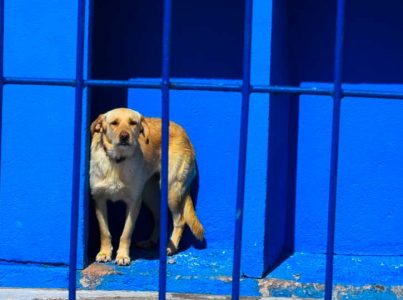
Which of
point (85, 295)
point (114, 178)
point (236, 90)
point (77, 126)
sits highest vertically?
point (236, 90)

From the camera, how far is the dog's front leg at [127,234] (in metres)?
5.52

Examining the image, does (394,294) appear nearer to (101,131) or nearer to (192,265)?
(192,265)

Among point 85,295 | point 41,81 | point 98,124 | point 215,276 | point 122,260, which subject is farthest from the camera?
point 122,260

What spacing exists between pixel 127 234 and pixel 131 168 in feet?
1.40

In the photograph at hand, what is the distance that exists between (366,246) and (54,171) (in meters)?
2.15

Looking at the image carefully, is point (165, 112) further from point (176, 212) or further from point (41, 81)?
point (176, 212)

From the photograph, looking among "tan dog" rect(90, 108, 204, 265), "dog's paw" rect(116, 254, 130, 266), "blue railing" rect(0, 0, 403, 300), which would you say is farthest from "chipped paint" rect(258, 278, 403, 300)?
"blue railing" rect(0, 0, 403, 300)

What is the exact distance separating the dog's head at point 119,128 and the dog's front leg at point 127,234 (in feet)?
1.33

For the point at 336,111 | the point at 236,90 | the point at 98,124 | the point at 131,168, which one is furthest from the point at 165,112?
the point at 131,168

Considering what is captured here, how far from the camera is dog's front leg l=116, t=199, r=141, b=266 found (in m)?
5.52

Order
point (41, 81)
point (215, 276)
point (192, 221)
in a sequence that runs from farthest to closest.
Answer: point (192, 221) < point (215, 276) < point (41, 81)

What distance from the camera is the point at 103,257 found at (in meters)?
5.55

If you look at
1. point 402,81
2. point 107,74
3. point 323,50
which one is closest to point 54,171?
point 107,74

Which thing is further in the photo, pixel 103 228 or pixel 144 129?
pixel 103 228
